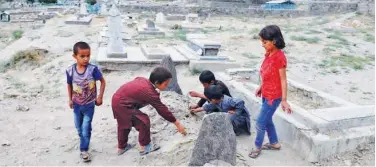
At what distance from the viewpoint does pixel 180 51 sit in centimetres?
915

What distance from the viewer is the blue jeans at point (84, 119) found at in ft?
11.6

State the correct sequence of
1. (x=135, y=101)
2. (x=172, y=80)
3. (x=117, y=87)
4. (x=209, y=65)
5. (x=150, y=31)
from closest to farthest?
(x=135, y=101) → (x=172, y=80) → (x=117, y=87) → (x=209, y=65) → (x=150, y=31)

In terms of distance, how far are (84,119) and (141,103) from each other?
2.10 ft

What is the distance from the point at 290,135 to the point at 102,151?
6.69ft

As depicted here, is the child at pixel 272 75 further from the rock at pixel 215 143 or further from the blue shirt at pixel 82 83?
the blue shirt at pixel 82 83

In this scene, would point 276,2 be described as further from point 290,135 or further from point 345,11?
point 290,135

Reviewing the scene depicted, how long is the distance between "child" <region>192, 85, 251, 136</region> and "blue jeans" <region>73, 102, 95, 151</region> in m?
1.26

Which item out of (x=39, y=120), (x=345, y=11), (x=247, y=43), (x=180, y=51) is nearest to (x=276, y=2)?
(x=345, y=11)


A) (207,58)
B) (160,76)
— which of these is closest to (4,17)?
(207,58)

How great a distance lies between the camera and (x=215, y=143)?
3148 mm

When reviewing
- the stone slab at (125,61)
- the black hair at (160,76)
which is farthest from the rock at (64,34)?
the black hair at (160,76)

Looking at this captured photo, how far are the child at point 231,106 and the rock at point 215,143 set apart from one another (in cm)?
73

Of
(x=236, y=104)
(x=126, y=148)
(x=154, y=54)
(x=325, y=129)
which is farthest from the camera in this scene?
(x=154, y=54)

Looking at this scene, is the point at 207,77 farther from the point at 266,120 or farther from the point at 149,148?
the point at 149,148
